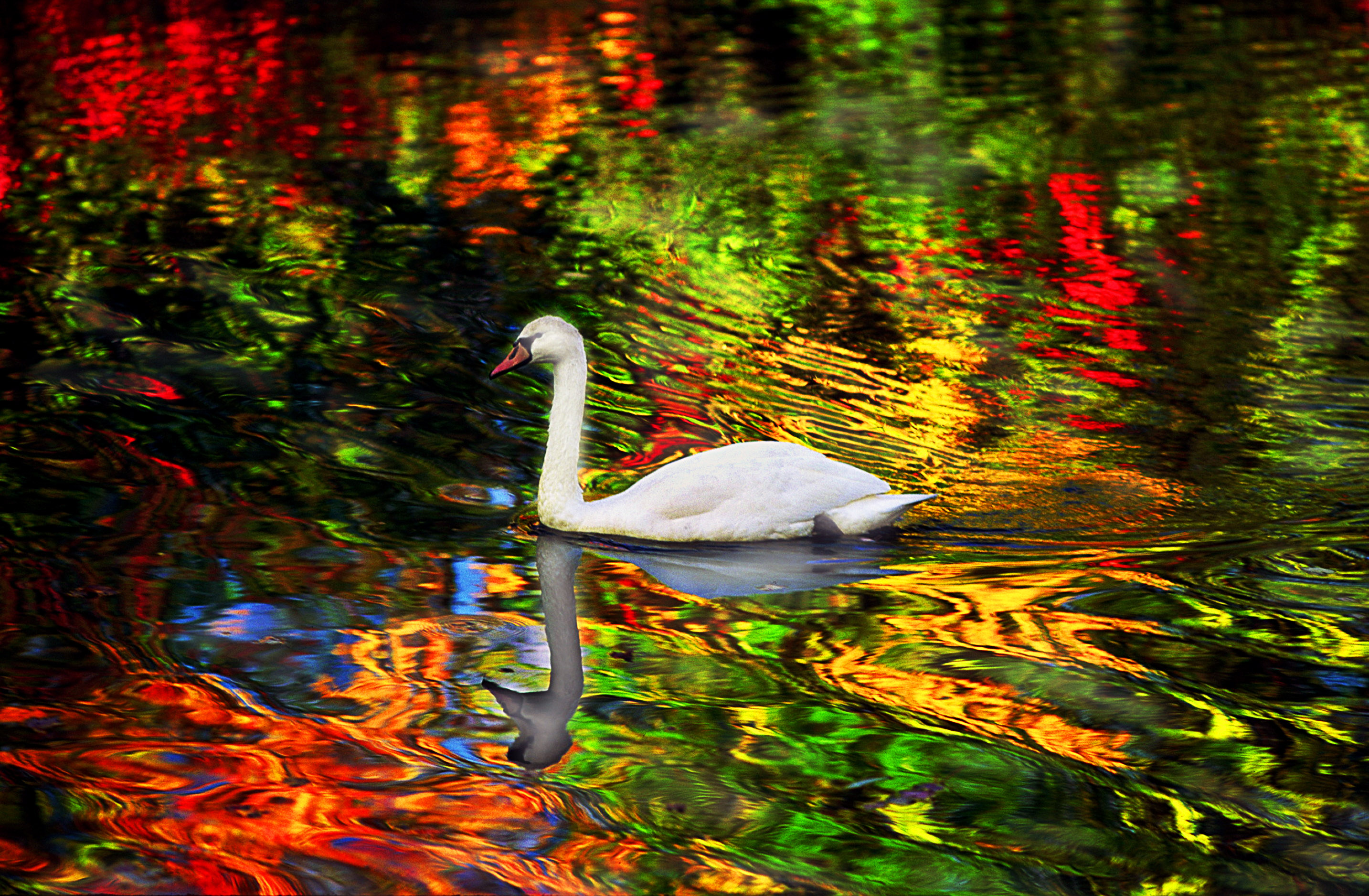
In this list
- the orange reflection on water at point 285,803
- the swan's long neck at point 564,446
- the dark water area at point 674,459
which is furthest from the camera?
the swan's long neck at point 564,446

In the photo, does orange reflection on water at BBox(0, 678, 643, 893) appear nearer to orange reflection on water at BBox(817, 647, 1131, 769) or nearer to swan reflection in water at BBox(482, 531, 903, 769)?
swan reflection in water at BBox(482, 531, 903, 769)

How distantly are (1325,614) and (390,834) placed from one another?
3597mm

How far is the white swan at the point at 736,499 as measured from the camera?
656 cm

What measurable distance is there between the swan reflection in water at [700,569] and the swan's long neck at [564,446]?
17 cm

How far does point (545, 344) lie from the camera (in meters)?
6.82

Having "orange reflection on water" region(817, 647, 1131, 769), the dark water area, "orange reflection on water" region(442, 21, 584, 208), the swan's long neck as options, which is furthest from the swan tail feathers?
"orange reflection on water" region(442, 21, 584, 208)

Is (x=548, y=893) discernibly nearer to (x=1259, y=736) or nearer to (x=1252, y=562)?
(x=1259, y=736)

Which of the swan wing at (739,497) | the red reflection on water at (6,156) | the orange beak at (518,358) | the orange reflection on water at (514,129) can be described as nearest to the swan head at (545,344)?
the orange beak at (518,358)

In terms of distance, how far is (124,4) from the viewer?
23438 millimetres

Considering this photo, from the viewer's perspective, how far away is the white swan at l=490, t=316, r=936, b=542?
6.56 metres

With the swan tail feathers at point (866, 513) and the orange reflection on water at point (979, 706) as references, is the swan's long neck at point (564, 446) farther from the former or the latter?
the orange reflection on water at point (979, 706)

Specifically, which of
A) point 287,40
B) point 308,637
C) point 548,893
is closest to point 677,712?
point 548,893

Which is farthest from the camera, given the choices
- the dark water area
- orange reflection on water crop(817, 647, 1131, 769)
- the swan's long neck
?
the swan's long neck

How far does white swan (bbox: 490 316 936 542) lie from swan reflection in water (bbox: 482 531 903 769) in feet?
0.21
